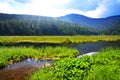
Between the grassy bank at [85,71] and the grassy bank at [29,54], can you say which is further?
the grassy bank at [29,54]

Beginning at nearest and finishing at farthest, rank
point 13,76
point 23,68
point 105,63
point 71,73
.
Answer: point 71,73 → point 105,63 → point 13,76 → point 23,68

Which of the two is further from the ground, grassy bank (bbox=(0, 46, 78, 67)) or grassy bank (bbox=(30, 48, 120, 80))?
grassy bank (bbox=(30, 48, 120, 80))

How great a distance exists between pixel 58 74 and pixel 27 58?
74.3ft

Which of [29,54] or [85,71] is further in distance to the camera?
[29,54]

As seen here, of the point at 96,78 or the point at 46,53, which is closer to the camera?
the point at 96,78

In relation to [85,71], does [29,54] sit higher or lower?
lower

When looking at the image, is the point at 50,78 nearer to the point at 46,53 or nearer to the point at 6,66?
the point at 6,66

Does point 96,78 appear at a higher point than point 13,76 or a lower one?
higher

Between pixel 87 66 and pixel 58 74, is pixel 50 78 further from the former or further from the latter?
pixel 87 66

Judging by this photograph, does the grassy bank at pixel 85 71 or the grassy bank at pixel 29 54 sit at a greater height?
the grassy bank at pixel 85 71

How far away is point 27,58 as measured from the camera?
41.7 metres

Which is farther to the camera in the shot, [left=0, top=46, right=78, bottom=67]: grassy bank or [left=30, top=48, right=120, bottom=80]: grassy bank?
[left=0, top=46, right=78, bottom=67]: grassy bank

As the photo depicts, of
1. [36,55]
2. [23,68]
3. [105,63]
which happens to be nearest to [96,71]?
[105,63]

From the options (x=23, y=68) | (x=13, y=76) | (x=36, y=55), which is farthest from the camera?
(x=36, y=55)
